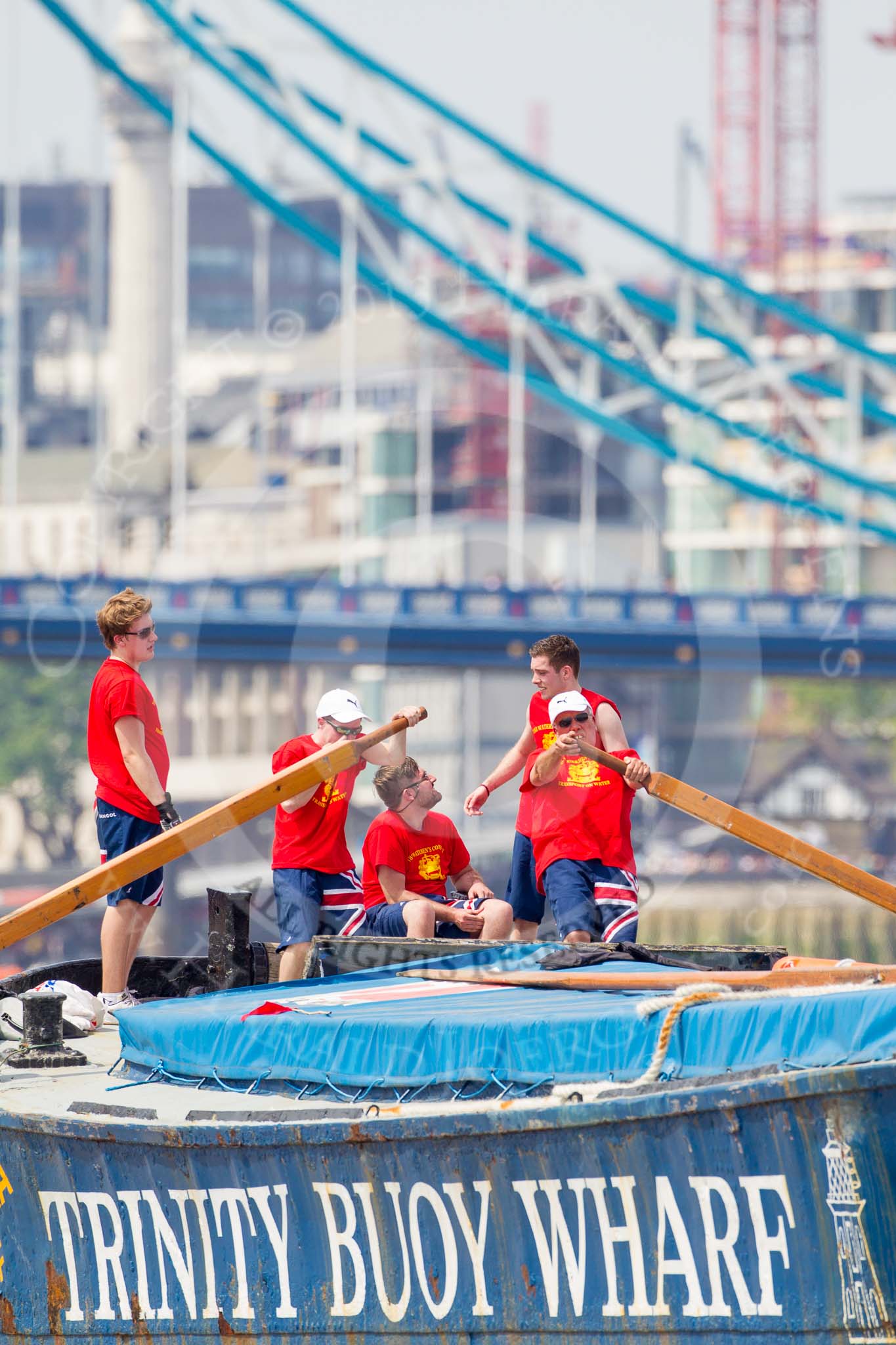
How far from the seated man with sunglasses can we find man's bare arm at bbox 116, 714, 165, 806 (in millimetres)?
1535

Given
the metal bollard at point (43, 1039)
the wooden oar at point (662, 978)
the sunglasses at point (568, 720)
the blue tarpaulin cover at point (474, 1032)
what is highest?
the sunglasses at point (568, 720)

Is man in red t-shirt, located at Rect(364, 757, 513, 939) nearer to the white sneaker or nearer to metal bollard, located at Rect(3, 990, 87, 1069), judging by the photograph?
the white sneaker

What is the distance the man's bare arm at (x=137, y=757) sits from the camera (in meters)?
9.27

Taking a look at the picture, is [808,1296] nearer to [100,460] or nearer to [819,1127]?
[819,1127]

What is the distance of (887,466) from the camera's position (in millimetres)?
78875

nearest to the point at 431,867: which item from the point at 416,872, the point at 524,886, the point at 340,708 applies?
the point at 416,872

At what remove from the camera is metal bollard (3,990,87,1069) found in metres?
8.45

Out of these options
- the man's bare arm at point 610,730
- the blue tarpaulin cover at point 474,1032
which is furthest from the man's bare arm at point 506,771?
the blue tarpaulin cover at point 474,1032

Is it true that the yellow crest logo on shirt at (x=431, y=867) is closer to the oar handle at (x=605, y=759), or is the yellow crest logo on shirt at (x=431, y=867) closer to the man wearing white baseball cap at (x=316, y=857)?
the man wearing white baseball cap at (x=316, y=857)

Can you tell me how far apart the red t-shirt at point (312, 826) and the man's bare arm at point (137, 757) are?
500 mm

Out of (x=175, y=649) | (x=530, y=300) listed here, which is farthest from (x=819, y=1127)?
(x=530, y=300)

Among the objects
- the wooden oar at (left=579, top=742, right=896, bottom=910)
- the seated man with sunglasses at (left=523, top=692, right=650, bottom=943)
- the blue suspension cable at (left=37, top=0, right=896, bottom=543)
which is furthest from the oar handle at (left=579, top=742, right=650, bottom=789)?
the blue suspension cable at (left=37, top=0, right=896, bottom=543)

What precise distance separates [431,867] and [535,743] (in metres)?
0.74

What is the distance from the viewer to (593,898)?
9.21 metres
